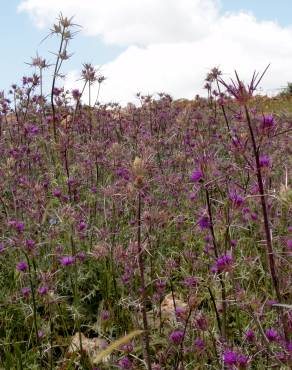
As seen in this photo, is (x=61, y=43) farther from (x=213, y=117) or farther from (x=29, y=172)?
(x=213, y=117)

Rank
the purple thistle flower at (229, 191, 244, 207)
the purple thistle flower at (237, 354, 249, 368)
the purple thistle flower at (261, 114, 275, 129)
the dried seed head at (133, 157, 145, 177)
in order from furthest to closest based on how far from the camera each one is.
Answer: the purple thistle flower at (229, 191, 244, 207) < the dried seed head at (133, 157, 145, 177) < the purple thistle flower at (237, 354, 249, 368) < the purple thistle flower at (261, 114, 275, 129)

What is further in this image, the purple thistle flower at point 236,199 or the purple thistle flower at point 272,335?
the purple thistle flower at point 236,199

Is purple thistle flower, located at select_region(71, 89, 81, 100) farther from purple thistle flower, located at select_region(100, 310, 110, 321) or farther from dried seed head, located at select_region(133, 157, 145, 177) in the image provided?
dried seed head, located at select_region(133, 157, 145, 177)

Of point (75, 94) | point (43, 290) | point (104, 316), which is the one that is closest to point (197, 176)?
point (43, 290)

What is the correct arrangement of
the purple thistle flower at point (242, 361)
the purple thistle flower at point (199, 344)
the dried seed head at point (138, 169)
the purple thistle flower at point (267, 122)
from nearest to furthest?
the purple thistle flower at point (267, 122) < the purple thistle flower at point (242, 361) < the dried seed head at point (138, 169) < the purple thistle flower at point (199, 344)

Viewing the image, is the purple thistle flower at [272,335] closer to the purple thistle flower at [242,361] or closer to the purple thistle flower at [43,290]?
the purple thistle flower at [242,361]

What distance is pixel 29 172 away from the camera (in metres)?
6.51

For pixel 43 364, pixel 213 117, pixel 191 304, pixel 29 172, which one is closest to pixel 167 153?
pixel 213 117

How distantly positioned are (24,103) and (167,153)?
238cm

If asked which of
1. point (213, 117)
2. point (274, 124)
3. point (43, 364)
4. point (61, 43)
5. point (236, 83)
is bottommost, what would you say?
point (43, 364)

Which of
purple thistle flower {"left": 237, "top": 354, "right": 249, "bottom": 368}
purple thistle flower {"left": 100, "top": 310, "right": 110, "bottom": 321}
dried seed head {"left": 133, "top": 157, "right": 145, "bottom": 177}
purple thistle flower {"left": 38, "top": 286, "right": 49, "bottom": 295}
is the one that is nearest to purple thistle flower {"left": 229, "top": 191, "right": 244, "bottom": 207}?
dried seed head {"left": 133, "top": 157, "right": 145, "bottom": 177}

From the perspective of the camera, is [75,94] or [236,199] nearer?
[236,199]

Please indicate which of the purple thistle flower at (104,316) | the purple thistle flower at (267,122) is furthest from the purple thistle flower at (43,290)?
the purple thistle flower at (267,122)

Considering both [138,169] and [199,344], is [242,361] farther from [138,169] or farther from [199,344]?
[138,169]
